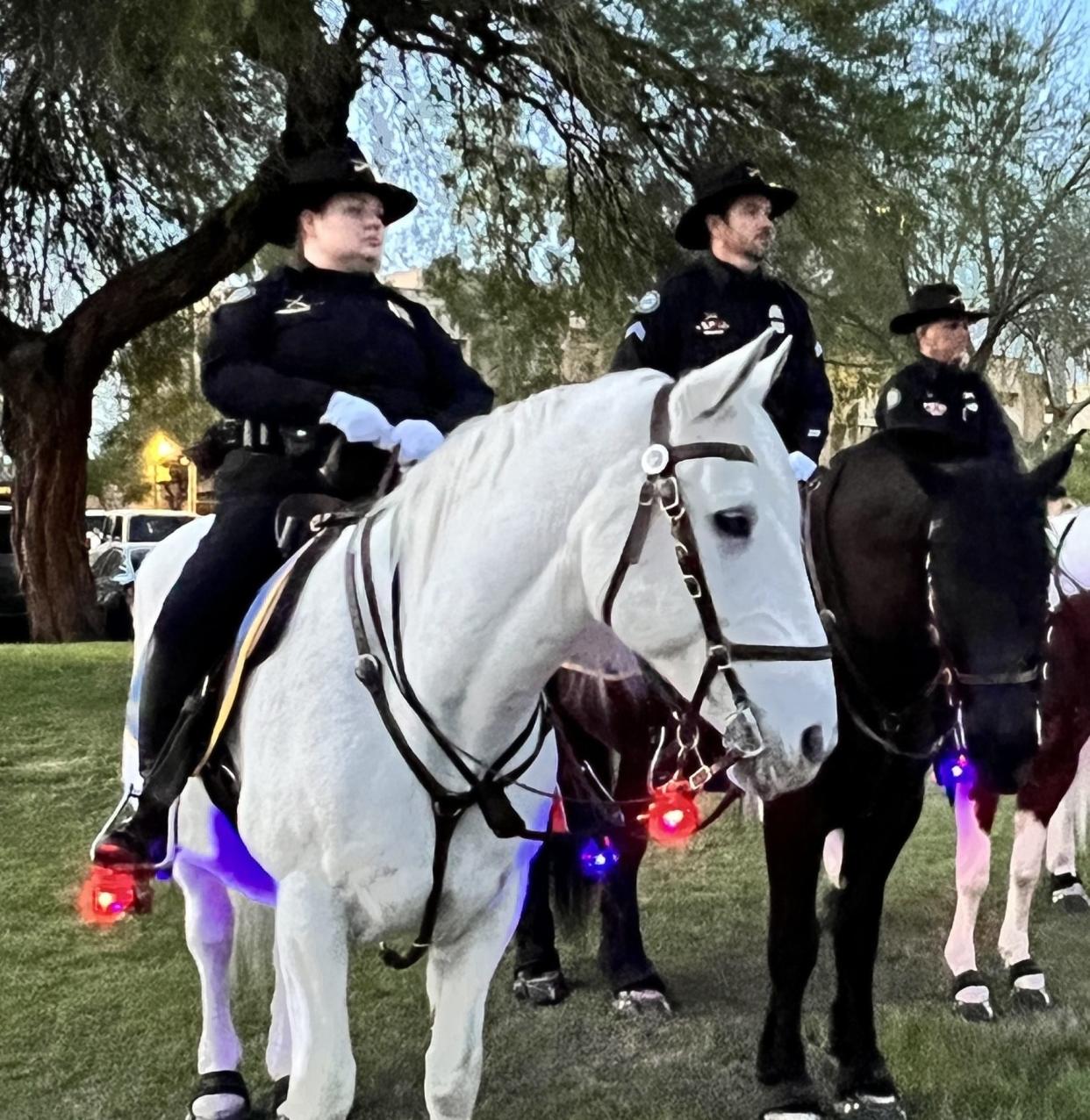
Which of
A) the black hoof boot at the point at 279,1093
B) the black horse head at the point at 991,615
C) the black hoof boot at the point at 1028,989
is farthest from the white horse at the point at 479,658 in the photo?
the black hoof boot at the point at 1028,989

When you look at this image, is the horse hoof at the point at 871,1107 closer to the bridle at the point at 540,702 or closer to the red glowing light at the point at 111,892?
the bridle at the point at 540,702

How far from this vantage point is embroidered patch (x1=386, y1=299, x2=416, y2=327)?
10.1 feet

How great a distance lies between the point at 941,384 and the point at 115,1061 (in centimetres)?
381

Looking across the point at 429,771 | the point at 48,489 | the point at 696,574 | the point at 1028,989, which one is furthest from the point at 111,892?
the point at 48,489

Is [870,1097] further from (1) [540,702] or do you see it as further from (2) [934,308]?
(2) [934,308]

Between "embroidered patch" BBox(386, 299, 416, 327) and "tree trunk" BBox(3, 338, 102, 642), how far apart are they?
10.7 m

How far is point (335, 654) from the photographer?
2443 millimetres

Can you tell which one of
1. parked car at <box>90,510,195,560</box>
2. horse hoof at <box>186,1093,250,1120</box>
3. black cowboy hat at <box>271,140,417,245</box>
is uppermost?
parked car at <box>90,510,195,560</box>

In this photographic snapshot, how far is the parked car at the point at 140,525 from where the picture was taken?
21.6 metres

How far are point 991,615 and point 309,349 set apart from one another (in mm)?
2022

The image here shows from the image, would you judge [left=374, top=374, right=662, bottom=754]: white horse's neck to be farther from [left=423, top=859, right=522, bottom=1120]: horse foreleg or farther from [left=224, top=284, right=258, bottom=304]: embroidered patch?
[left=224, top=284, right=258, bottom=304]: embroidered patch

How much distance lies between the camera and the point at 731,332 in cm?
400

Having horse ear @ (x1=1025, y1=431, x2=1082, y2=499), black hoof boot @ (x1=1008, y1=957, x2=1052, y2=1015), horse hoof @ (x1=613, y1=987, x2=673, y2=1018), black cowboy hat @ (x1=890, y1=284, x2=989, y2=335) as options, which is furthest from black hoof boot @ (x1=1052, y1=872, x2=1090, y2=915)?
horse ear @ (x1=1025, y1=431, x2=1082, y2=499)

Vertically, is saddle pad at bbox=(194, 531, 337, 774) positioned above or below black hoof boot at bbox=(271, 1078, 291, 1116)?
above
